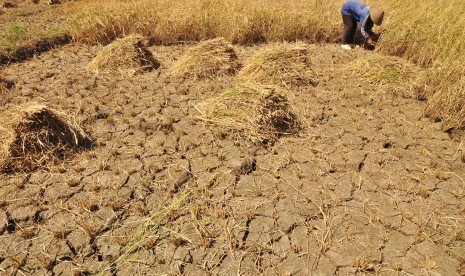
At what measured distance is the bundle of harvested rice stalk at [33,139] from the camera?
3.11 m

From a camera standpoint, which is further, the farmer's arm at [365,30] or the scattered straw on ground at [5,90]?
the farmer's arm at [365,30]

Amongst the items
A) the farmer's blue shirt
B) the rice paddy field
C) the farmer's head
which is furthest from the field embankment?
the farmer's head

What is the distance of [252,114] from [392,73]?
2.33 metres

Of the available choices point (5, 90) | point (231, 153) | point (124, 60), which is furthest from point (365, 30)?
point (5, 90)

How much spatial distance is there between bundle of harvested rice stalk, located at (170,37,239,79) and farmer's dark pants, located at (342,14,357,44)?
210cm

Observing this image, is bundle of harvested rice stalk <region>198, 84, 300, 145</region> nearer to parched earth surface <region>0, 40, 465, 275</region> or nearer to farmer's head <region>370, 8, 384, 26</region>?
parched earth surface <region>0, 40, 465, 275</region>

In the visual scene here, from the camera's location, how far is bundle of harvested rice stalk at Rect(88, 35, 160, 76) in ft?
15.7

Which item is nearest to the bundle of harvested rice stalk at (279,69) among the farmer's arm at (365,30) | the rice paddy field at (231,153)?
the rice paddy field at (231,153)

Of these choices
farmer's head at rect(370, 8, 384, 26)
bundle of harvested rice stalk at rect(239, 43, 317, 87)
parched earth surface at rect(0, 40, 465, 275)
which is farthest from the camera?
farmer's head at rect(370, 8, 384, 26)

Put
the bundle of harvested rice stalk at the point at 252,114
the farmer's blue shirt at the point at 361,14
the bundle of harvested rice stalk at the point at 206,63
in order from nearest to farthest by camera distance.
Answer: the bundle of harvested rice stalk at the point at 252,114 < the bundle of harvested rice stalk at the point at 206,63 < the farmer's blue shirt at the point at 361,14

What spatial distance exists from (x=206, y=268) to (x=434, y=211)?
6.41 feet

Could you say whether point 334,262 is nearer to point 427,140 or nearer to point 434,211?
point 434,211

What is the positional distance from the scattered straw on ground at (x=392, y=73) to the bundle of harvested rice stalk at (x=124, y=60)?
9.82ft

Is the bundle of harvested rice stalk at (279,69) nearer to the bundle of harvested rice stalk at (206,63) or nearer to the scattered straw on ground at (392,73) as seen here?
the bundle of harvested rice stalk at (206,63)
